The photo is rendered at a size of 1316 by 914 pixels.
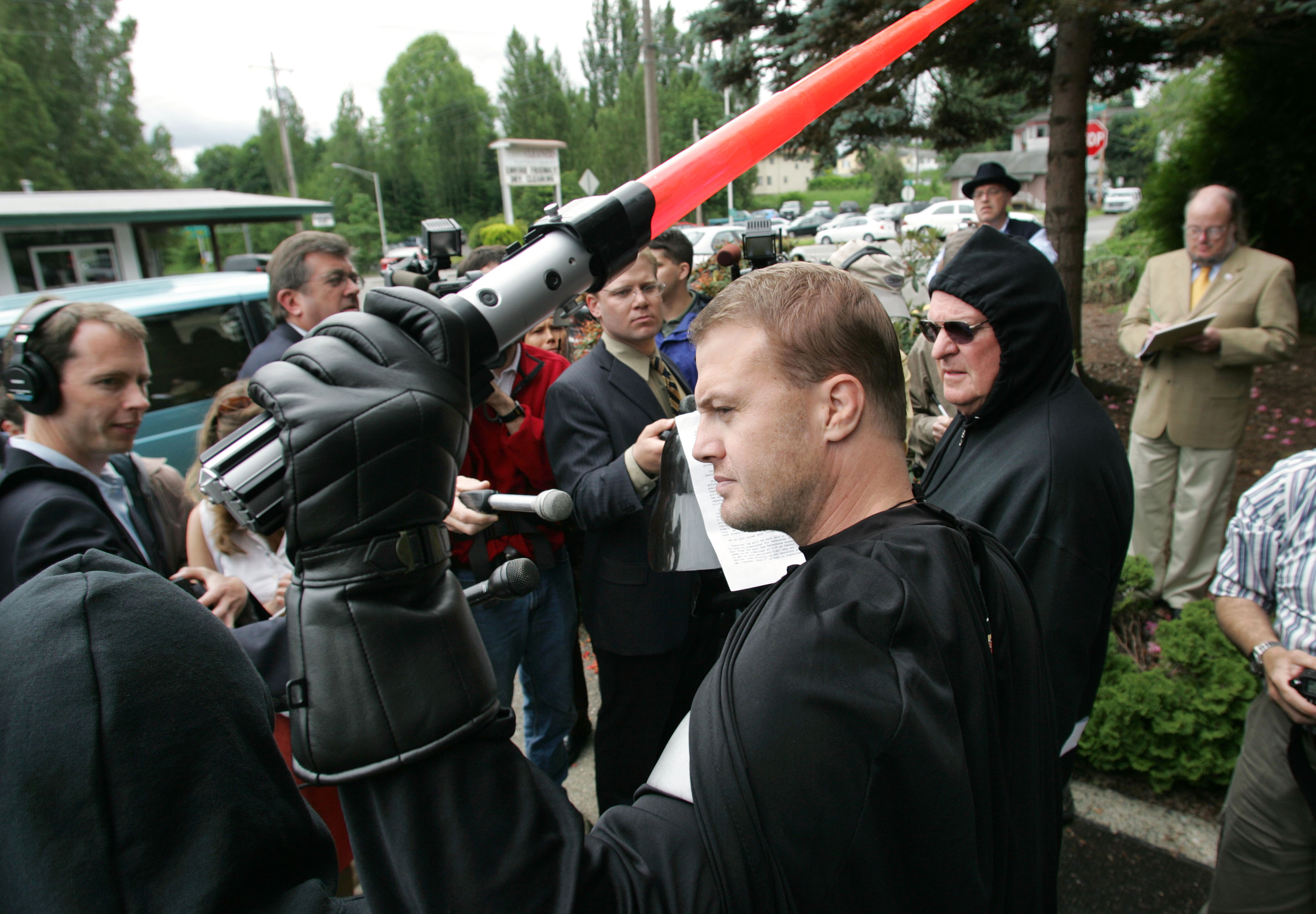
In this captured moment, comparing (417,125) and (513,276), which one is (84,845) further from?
(417,125)

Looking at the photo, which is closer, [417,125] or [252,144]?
[417,125]

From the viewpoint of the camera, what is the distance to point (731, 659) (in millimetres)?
1001

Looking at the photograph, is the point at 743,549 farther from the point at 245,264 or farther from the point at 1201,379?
the point at 245,264

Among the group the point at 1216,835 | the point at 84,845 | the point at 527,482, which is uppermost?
the point at 84,845

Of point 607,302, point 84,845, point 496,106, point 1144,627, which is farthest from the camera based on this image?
point 496,106

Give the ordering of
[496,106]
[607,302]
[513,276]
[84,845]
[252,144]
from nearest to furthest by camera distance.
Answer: [84,845]
[513,276]
[607,302]
[496,106]
[252,144]

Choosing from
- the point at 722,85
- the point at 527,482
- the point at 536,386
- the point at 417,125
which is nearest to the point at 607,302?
the point at 536,386

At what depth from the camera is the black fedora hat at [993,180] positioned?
532cm

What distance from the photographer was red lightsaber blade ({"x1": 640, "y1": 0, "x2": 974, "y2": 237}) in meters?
1.13

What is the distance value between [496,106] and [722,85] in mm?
60744

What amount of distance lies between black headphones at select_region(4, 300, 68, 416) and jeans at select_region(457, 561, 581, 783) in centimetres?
148

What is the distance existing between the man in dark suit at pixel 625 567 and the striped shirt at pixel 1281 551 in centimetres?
163

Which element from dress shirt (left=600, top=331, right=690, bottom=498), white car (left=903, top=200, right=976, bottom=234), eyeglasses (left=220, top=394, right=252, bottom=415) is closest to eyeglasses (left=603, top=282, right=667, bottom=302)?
dress shirt (left=600, top=331, right=690, bottom=498)

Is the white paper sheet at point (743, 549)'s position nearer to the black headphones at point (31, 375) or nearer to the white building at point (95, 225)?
the black headphones at point (31, 375)
